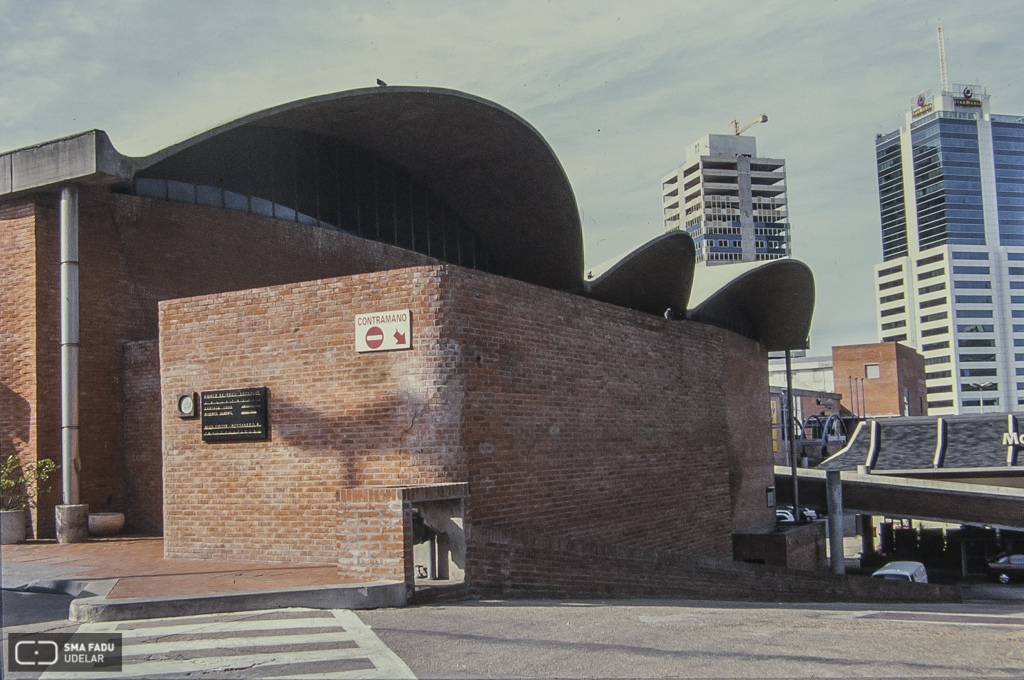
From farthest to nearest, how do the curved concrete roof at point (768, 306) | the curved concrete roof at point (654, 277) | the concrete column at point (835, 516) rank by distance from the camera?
the concrete column at point (835, 516) → the curved concrete roof at point (768, 306) → the curved concrete roof at point (654, 277)

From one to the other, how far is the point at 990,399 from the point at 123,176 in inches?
6772

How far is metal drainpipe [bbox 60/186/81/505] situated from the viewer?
46.4ft

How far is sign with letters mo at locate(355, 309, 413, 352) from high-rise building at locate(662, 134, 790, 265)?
147216 millimetres

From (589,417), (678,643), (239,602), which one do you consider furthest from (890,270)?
(239,602)

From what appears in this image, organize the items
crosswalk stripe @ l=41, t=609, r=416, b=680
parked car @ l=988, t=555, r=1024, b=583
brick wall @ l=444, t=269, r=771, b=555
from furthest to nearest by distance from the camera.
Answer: parked car @ l=988, t=555, r=1024, b=583
brick wall @ l=444, t=269, r=771, b=555
crosswalk stripe @ l=41, t=609, r=416, b=680

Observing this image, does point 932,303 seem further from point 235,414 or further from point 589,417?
point 235,414

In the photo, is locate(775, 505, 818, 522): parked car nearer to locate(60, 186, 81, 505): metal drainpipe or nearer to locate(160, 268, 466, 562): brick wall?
locate(160, 268, 466, 562): brick wall

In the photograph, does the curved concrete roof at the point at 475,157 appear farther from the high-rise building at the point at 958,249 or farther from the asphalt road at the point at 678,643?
the high-rise building at the point at 958,249

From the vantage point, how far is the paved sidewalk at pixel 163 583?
8539 millimetres

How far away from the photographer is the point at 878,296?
175 metres

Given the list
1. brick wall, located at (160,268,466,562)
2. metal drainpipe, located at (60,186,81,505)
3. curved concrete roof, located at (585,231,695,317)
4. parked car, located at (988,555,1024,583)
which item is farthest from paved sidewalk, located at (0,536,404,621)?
parked car, located at (988,555,1024,583)


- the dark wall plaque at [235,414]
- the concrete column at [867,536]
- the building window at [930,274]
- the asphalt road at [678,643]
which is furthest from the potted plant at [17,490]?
the building window at [930,274]

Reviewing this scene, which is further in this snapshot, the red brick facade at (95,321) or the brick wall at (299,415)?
the red brick facade at (95,321)

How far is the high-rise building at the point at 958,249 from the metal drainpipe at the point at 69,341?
16194 centimetres
